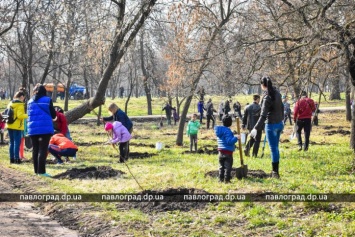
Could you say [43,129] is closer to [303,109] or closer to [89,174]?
[89,174]

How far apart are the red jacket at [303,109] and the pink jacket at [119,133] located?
5.61 m

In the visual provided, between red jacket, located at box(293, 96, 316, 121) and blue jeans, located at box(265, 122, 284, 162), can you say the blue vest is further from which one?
red jacket, located at box(293, 96, 316, 121)

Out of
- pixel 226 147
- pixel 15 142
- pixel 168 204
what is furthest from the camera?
pixel 15 142

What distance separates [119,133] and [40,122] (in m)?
2.35

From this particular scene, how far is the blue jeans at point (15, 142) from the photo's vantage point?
13.8m

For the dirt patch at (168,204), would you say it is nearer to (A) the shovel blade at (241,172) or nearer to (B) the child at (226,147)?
(B) the child at (226,147)

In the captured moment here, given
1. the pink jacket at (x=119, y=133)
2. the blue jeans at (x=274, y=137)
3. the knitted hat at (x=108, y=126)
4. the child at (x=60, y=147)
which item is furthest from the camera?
the child at (x=60, y=147)

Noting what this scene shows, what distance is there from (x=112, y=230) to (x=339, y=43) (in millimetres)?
6908

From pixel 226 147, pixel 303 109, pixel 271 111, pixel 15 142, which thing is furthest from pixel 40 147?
pixel 303 109

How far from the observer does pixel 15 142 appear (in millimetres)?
13883

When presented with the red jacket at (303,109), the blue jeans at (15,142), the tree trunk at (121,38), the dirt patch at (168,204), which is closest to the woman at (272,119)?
the dirt patch at (168,204)

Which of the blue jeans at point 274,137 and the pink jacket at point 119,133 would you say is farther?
the pink jacket at point 119,133

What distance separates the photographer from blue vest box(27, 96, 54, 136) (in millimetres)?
11062

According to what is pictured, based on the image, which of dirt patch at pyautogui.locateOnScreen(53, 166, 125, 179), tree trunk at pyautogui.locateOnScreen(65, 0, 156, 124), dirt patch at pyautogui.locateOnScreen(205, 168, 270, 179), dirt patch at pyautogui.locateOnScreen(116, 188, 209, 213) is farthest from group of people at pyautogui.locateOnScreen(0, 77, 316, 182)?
tree trunk at pyautogui.locateOnScreen(65, 0, 156, 124)
